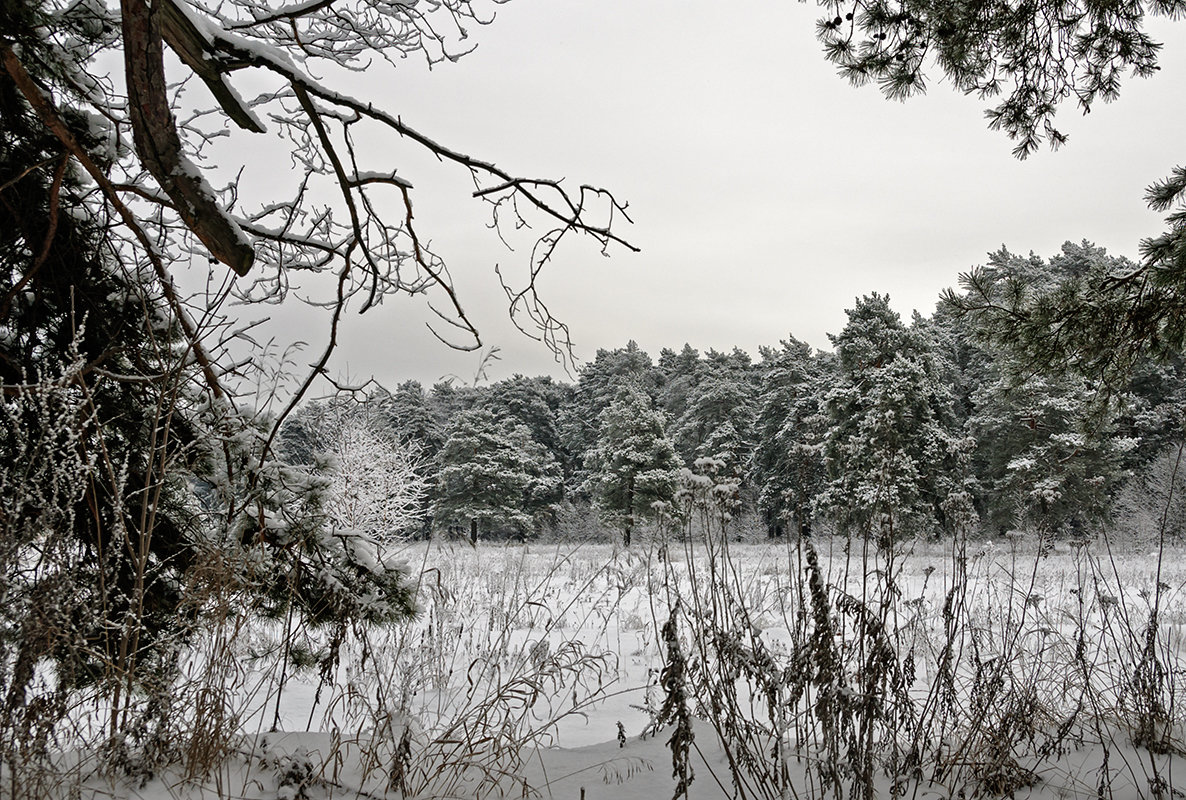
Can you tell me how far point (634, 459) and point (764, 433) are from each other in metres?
8.89

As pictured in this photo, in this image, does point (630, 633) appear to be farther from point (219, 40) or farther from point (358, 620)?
point (219, 40)

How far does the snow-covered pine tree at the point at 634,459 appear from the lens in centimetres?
2733

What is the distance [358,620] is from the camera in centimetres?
253

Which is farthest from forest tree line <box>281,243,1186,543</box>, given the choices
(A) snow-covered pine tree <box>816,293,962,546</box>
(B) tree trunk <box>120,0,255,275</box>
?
(B) tree trunk <box>120,0,255,275</box>

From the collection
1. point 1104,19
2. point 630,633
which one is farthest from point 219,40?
point 630,633

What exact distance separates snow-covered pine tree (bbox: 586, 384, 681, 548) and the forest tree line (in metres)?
0.09

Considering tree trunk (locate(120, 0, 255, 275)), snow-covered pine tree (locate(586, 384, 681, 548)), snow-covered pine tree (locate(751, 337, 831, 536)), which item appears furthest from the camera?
snow-covered pine tree (locate(751, 337, 831, 536))

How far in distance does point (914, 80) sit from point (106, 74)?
4.00 metres

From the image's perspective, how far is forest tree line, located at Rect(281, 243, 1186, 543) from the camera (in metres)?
18.5

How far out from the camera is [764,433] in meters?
33.2

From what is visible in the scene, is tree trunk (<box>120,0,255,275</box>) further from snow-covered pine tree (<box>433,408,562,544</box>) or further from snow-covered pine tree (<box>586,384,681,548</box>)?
→ snow-covered pine tree (<box>433,408,562,544</box>)

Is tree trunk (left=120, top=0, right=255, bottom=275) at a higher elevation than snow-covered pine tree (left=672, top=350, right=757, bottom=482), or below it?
below

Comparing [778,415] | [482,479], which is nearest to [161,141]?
[482,479]

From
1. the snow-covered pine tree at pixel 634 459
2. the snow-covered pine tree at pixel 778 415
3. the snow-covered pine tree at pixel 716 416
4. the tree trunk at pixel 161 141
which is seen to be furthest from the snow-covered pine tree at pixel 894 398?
the tree trunk at pixel 161 141
